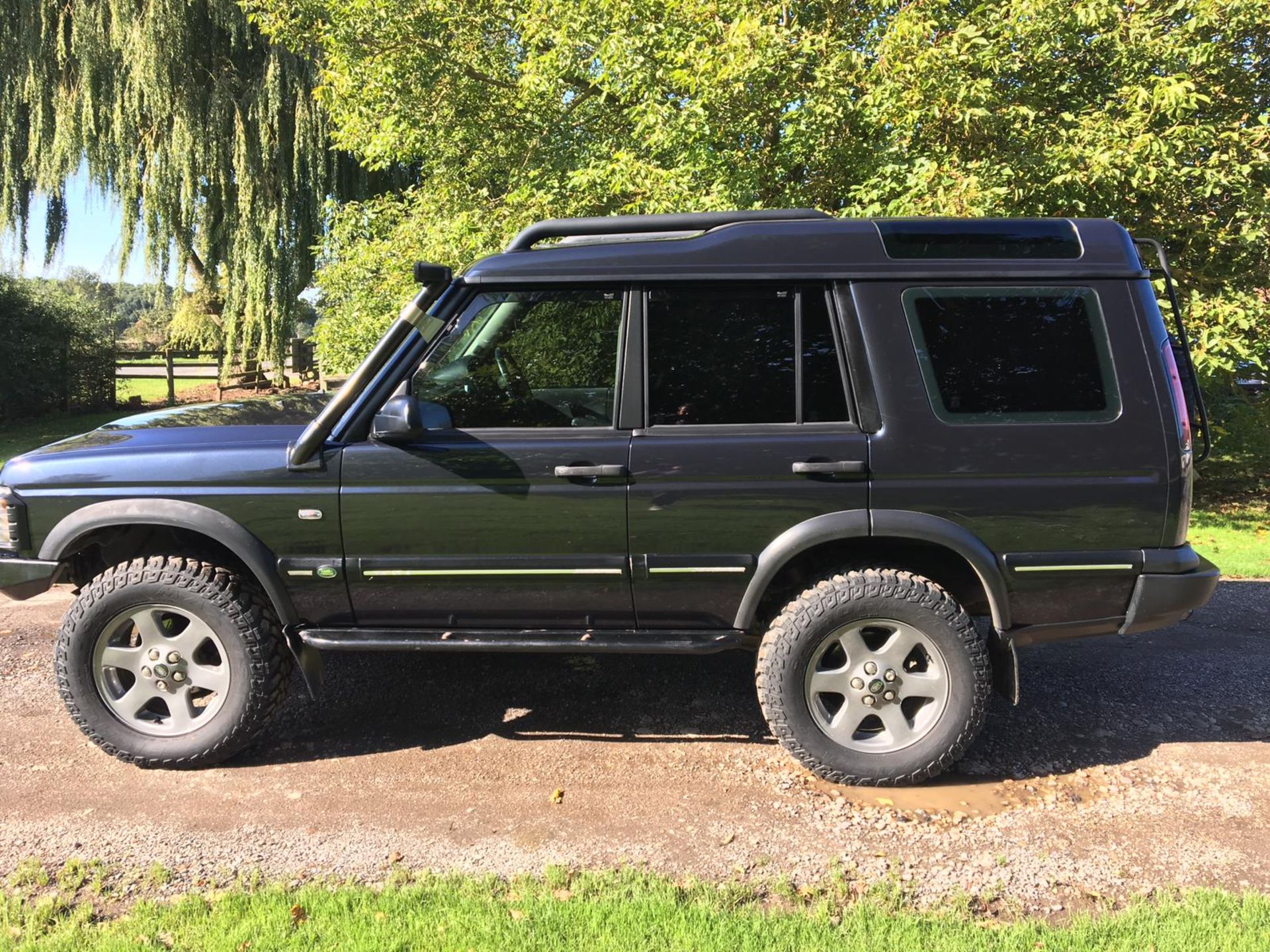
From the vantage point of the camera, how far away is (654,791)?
10.7ft

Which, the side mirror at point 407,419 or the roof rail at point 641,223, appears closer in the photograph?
the side mirror at point 407,419

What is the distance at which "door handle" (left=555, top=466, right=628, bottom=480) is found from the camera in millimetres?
3141

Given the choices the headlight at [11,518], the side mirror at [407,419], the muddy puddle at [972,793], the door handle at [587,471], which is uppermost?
the side mirror at [407,419]

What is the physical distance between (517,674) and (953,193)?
447 centimetres

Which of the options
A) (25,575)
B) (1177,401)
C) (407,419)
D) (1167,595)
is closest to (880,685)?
(1167,595)

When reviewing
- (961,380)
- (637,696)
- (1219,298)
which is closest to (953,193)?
(1219,298)

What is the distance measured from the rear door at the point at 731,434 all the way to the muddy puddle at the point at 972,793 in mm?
865

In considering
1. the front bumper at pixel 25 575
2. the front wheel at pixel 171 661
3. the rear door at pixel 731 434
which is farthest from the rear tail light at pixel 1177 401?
the front bumper at pixel 25 575

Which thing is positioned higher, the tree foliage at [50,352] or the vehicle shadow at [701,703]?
the tree foliage at [50,352]

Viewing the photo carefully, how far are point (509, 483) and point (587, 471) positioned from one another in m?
0.30

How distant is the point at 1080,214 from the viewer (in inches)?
272

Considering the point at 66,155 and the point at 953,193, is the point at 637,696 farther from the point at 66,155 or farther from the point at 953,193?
the point at 66,155

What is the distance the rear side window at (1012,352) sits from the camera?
3135 millimetres

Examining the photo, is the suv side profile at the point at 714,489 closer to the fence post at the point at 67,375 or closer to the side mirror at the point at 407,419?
the side mirror at the point at 407,419
